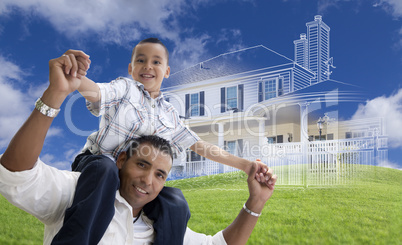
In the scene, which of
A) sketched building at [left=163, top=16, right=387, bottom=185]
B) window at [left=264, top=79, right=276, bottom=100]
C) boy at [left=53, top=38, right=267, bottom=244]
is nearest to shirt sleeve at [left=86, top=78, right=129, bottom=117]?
boy at [left=53, top=38, right=267, bottom=244]

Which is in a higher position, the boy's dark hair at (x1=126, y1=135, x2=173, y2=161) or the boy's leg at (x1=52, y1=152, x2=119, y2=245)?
the boy's dark hair at (x1=126, y1=135, x2=173, y2=161)

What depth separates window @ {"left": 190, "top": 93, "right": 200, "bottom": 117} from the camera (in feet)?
30.7

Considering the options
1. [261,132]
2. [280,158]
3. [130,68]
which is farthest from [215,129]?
[130,68]

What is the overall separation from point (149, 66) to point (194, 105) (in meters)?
7.70

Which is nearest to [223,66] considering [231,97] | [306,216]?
[231,97]

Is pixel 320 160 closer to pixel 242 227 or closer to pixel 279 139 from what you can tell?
pixel 279 139

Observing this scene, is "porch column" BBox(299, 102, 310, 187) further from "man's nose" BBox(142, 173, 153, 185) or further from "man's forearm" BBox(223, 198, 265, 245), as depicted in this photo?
"man's nose" BBox(142, 173, 153, 185)

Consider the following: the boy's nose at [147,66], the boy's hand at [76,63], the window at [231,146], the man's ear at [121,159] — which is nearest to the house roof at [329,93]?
the window at [231,146]

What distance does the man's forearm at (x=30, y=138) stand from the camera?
3.53 ft

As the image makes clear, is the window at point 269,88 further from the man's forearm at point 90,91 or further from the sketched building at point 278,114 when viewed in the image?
the man's forearm at point 90,91

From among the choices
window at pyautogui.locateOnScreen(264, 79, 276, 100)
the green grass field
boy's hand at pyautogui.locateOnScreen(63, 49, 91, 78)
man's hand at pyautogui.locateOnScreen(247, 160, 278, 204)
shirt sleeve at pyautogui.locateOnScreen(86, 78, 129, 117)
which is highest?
window at pyautogui.locateOnScreen(264, 79, 276, 100)

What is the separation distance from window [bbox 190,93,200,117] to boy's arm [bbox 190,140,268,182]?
7406 mm

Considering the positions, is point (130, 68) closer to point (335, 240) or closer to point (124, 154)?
point (124, 154)

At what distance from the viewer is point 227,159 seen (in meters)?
1.88
